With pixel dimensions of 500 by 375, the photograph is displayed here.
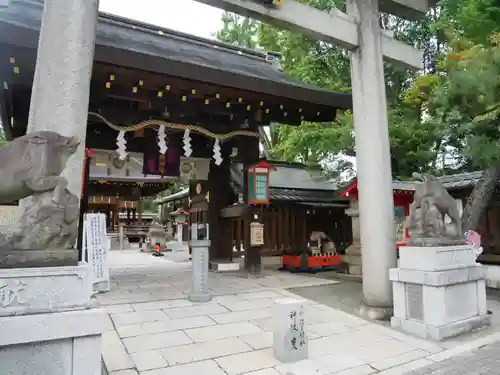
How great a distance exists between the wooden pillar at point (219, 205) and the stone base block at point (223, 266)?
0.28m

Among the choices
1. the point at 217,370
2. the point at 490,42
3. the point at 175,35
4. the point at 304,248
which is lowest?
the point at 217,370

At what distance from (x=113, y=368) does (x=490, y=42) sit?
324 inches

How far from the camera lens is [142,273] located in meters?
9.62

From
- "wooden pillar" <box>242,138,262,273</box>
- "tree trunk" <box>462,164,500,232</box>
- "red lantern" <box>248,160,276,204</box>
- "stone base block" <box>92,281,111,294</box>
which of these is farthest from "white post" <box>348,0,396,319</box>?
"stone base block" <box>92,281,111,294</box>

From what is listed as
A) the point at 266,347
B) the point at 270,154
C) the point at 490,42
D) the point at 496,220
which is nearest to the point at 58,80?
the point at 266,347

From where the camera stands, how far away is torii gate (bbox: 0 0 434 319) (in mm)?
4066

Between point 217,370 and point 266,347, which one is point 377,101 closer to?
point 266,347

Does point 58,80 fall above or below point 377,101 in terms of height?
below

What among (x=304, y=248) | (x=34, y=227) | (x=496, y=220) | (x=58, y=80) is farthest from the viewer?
(x=304, y=248)

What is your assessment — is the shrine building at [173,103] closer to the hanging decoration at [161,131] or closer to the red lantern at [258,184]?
the hanging decoration at [161,131]

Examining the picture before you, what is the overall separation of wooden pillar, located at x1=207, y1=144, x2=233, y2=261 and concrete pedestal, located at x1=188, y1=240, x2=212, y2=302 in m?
3.72

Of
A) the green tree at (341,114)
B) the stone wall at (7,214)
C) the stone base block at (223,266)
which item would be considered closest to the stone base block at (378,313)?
the stone base block at (223,266)

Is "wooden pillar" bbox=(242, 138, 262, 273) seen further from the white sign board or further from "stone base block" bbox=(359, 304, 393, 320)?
"stone base block" bbox=(359, 304, 393, 320)

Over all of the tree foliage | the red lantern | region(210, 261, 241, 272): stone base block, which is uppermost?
the tree foliage
